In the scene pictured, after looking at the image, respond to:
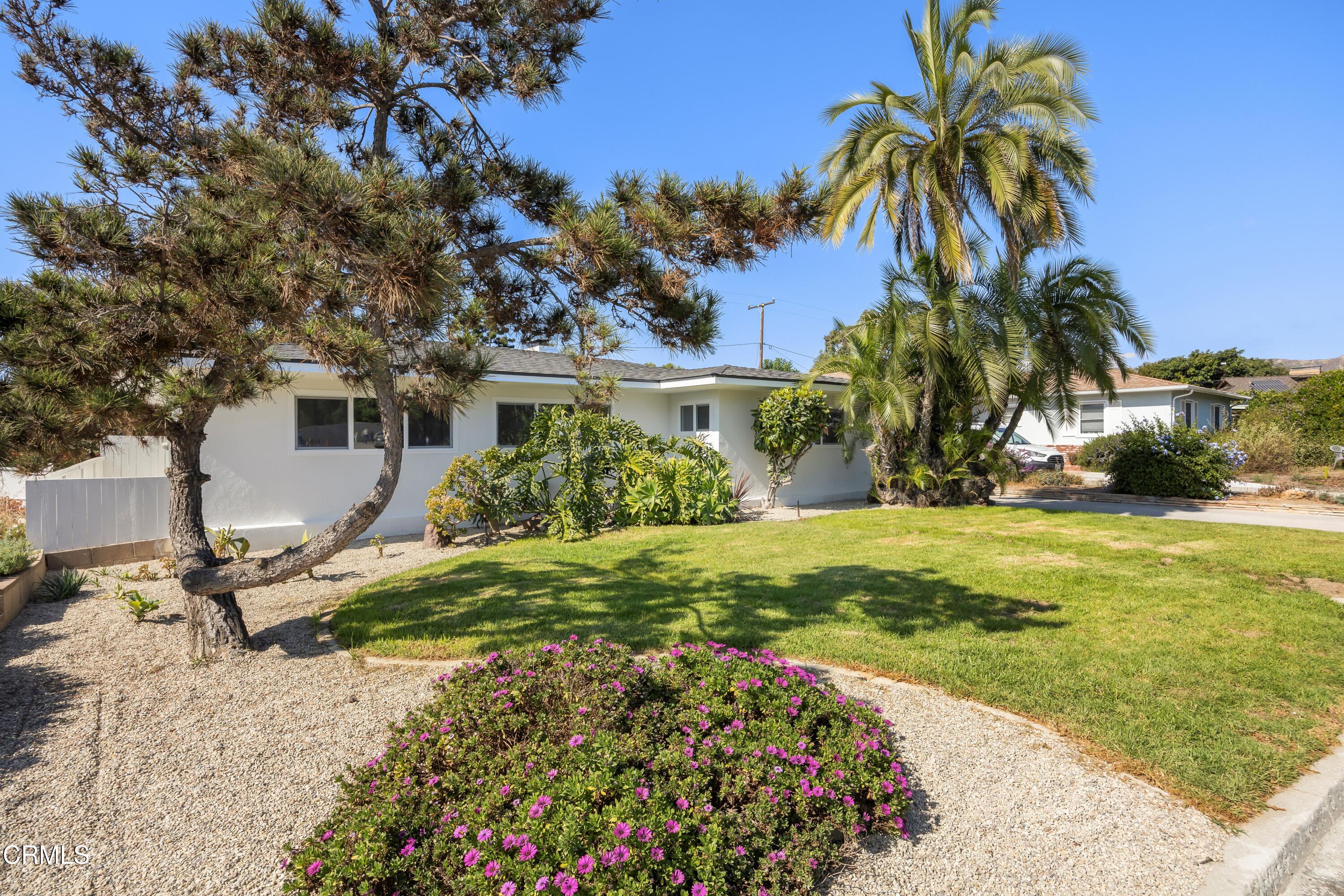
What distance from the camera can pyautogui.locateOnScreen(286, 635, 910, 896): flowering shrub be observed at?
7.32 feet

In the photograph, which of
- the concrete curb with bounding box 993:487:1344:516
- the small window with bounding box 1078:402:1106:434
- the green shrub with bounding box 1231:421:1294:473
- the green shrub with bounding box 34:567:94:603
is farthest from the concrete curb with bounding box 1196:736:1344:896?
the small window with bounding box 1078:402:1106:434

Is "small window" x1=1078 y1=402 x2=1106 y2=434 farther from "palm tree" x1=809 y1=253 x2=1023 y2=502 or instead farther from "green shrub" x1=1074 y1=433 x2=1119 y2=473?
"palm tree" x1=809 y1=253 x2=1023 y2=502

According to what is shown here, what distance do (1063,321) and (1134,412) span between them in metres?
13.9

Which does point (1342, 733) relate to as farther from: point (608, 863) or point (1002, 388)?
point (1002, 388)

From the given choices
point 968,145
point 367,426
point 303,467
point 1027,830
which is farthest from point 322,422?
point 968,145

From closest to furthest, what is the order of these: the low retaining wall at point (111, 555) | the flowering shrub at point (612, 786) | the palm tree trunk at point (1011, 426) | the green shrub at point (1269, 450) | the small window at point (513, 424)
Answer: the flowering shrub at point (612, 786)
the low retaining wall at point (111, 555)
the small window at point (513, 424)
the palm tree trunk at point (1011, 426)
the green shrub at point (1269, 450)

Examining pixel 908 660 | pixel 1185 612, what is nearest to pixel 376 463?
pixel 908 660

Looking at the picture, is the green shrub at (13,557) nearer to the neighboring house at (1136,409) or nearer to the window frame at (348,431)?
the window frame at (348,431)

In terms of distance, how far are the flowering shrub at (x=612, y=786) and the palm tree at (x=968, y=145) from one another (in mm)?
10781

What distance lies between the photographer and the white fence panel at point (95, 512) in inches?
302

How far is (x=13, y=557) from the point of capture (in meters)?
6.45

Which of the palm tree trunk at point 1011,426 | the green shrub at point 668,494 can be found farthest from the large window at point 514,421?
the palm tree trunk at point 1011,426

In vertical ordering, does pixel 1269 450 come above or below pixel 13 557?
above

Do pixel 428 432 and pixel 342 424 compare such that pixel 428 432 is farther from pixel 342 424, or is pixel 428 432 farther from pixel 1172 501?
pixel 1172 501
